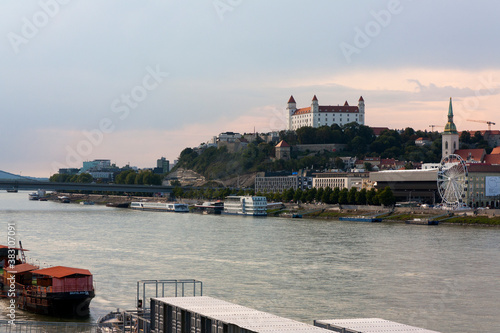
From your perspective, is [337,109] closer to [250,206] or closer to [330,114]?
[330,114]

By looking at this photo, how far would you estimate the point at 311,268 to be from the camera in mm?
29828

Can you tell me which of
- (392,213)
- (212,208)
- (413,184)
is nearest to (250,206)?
(212,208)

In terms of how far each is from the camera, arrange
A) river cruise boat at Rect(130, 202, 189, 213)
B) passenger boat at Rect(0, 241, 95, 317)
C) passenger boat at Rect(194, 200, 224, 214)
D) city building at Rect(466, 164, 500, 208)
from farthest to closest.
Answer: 1. river cruise boat at Rect(130, 202, 189, 213)
2. passenger boat at Rect(194, 200, 224, 214)
3. city building at Rect(466, 164, 500, 208)
4. passenger boat at Rect(0, 241, 95, 317)

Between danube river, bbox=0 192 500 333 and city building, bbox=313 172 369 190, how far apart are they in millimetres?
51475

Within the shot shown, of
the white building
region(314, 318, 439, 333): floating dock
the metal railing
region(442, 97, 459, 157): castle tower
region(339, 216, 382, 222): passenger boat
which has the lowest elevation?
the metal railing

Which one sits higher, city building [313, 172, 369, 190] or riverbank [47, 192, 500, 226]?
city building [313, 172, 369, 190]

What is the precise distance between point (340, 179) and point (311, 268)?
76.0 meters

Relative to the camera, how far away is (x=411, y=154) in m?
118

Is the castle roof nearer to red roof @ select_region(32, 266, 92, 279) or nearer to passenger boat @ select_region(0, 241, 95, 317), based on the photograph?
red roof @ select_region(32, 266, 92, 279)

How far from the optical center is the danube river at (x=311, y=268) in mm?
20844

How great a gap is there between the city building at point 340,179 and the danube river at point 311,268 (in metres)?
51.5

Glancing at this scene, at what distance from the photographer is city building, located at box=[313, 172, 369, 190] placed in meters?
102

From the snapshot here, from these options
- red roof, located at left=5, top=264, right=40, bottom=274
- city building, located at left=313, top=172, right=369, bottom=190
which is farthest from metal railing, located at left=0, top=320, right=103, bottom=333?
city building, located at left=313, top=172, right=369, bottom=190

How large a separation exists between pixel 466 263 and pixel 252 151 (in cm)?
10046
